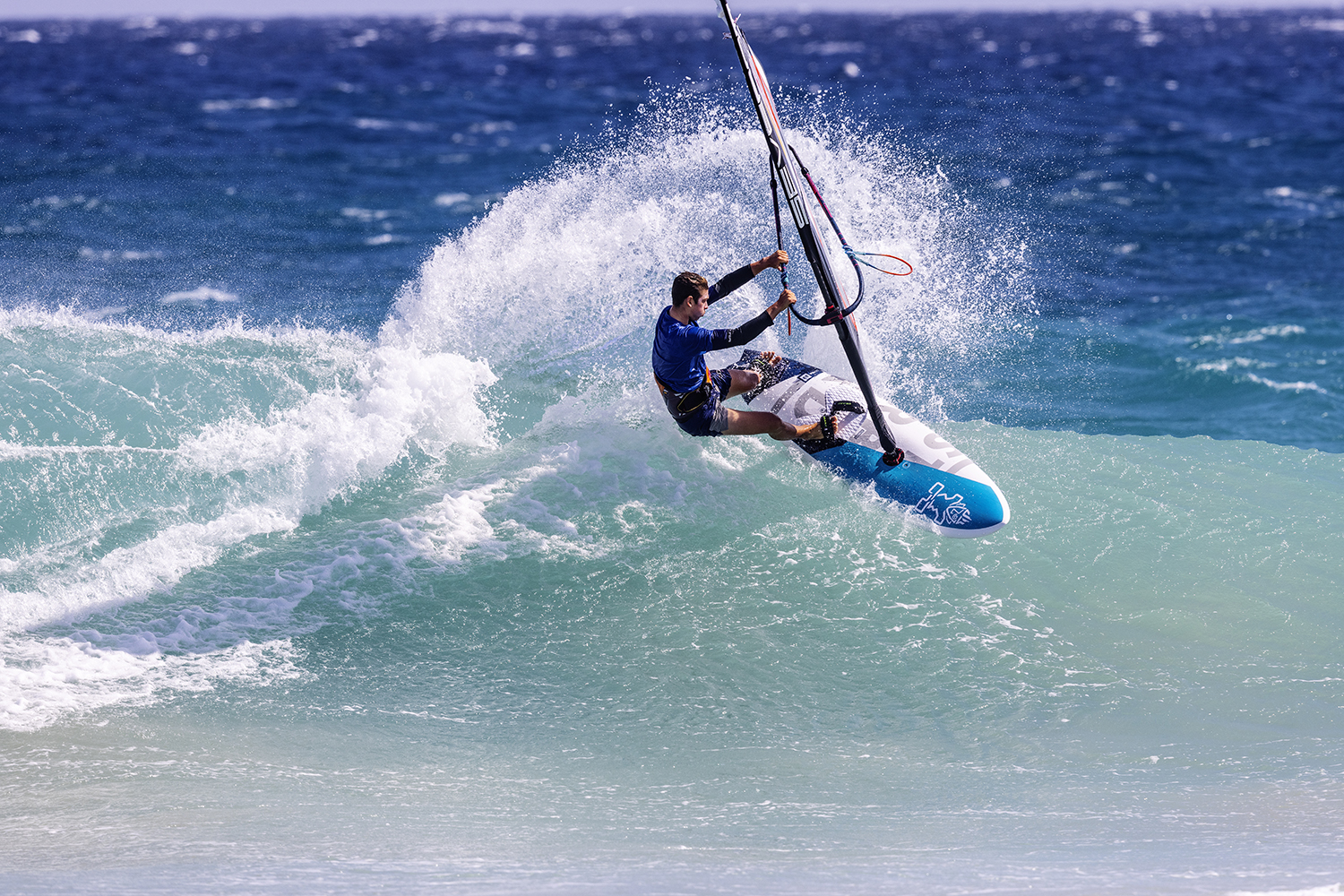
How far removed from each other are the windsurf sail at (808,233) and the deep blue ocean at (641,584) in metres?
0.72

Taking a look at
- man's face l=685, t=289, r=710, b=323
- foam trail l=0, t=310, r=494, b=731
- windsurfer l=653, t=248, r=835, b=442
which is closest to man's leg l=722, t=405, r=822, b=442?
windsurfer l=653, t=248, r=835, b=442

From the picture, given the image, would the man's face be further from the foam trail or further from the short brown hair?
the foam trail

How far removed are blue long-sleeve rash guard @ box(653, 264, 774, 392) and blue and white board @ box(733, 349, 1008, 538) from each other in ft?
3.01

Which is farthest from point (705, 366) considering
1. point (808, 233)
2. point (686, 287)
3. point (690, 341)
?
point (808, 233)

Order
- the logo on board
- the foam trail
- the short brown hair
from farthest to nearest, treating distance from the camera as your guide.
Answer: the logo on board < the short brown hair < the foam trail

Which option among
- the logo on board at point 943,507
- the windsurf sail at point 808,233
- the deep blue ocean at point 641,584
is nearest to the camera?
the deep blue ocean at point 641,584

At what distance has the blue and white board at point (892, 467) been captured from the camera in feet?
27.2

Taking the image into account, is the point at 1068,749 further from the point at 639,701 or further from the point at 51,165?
the point at 51,165

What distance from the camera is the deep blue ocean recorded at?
572 centimetres

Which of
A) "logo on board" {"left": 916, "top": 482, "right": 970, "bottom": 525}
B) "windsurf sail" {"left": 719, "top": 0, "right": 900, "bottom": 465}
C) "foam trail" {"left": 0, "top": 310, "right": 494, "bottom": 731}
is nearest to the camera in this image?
"foam trail" {"left": 0, "top": 310, "right": 494, "bottom": 731}

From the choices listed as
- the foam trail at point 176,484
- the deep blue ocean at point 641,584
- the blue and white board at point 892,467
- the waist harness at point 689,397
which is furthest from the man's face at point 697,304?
the foam trail at point 176,484

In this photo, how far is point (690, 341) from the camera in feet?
26.1

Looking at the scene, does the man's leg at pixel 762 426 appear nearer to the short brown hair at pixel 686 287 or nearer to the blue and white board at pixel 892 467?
the blue and white board at pixel 892 467

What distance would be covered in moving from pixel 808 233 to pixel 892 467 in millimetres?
1766
